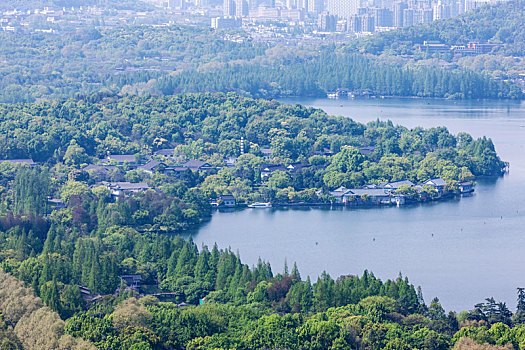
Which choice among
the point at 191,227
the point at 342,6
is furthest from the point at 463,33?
the point at 191,227

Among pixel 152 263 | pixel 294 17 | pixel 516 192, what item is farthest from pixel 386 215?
pixel 294 17

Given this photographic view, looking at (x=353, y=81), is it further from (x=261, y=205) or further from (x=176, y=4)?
(x=176, y=4)

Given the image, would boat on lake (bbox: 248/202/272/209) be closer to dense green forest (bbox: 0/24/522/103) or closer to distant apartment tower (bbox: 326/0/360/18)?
dense green forest (bbox: 0/24/522/103)

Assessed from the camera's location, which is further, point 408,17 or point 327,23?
point 408,17

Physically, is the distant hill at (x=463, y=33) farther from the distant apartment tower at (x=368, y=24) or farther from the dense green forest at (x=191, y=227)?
the dense green forest at (x=191, y=227)

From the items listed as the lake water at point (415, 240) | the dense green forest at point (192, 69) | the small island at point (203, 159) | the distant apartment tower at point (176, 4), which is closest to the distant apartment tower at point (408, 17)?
the dense green forest at point (192, 69)

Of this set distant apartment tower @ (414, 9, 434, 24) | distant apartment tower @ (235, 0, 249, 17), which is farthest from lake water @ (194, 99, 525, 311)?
distant apartment tower @ (235, 0, 249, 17)

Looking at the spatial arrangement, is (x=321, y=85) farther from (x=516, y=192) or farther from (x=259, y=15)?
(x=259, y=15)
